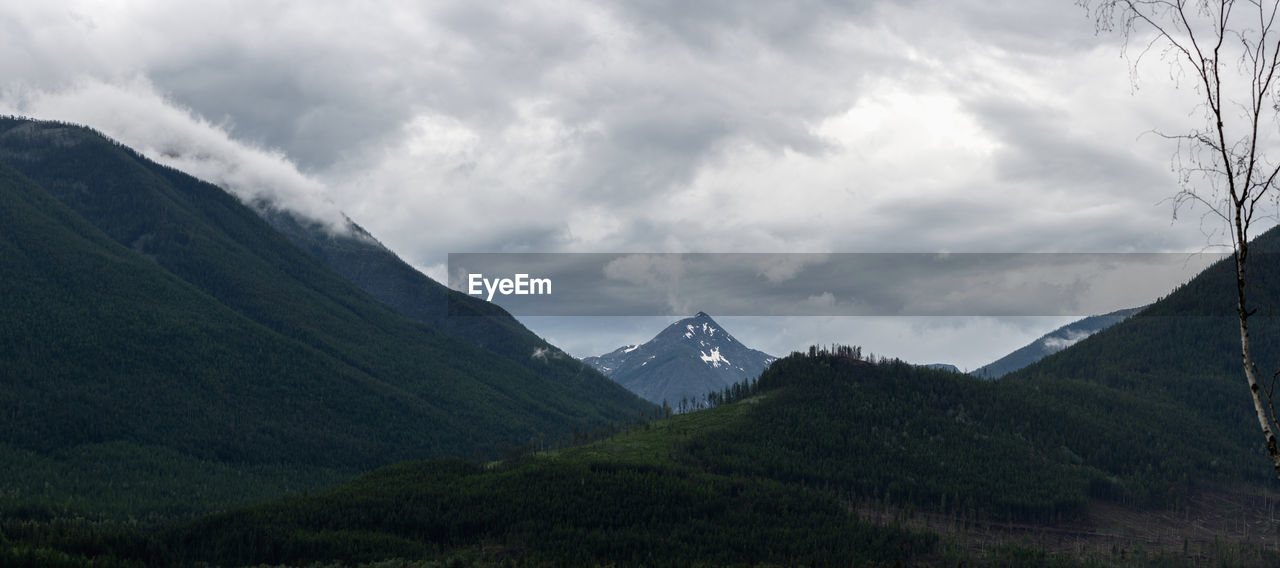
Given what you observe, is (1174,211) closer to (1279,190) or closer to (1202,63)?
(1279,190)

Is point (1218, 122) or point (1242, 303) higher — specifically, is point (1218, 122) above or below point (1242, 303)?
above

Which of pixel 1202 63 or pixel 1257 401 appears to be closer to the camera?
pixel 1257 401

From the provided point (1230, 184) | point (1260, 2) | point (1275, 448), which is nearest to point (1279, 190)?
point (1230, 184)

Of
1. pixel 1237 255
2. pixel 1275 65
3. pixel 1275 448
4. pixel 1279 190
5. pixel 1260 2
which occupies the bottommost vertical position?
pixel 1275 448

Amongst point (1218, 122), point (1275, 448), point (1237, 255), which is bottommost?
point (1275, 448)

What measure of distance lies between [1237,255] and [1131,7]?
9047 millimetres

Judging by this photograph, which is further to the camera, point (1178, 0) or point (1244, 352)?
point (1178, 0)

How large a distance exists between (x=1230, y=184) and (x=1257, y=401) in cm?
717

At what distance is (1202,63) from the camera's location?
99.7 ft

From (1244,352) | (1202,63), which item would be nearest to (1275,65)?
(1202,63)

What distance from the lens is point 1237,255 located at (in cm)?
2861

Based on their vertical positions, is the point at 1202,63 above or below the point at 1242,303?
above

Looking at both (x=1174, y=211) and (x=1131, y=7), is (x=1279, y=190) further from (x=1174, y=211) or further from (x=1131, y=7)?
(x=1131, y=7)

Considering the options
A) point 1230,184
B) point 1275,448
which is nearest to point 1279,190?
point 1230,184
